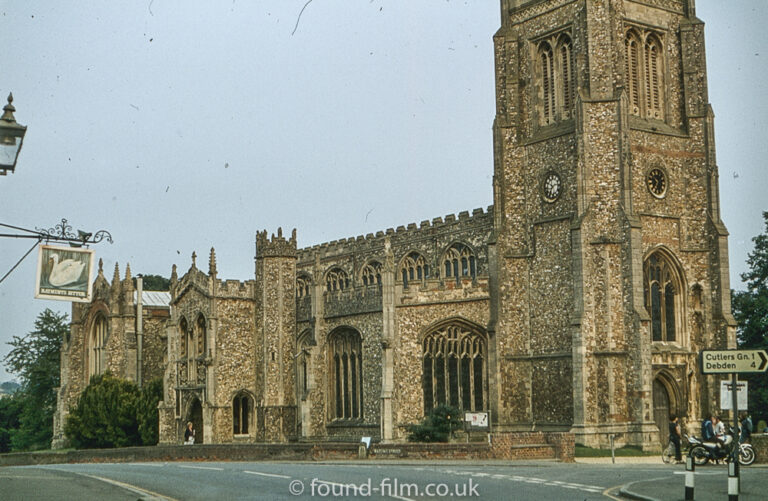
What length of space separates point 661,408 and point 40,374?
4441cm

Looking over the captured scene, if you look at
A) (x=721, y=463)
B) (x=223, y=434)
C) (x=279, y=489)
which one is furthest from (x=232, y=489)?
(x=223, y=434)

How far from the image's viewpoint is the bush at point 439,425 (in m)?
36.8

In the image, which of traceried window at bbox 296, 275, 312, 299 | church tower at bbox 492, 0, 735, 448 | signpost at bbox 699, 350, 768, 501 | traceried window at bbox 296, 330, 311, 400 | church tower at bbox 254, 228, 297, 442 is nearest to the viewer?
signpost at bbox 699, 350, 768, 501

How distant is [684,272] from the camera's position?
3975 centimetres

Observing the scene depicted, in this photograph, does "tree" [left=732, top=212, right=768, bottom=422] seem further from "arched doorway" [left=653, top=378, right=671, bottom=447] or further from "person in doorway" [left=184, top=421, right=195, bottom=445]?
"person in doorway" [left=184, top=421, right=195, bottom=445]

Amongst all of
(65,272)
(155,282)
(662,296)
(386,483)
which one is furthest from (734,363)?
(155,282)

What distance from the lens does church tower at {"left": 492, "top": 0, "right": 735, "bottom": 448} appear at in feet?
123

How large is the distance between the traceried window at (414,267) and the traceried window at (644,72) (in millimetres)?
13216

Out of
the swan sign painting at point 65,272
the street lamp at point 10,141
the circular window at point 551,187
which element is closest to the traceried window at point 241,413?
the circular window at point 551,187

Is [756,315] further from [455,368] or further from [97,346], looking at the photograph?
[97,346]

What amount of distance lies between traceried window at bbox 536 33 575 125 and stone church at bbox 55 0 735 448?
75mm

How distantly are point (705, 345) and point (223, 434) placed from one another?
19952 millimetres

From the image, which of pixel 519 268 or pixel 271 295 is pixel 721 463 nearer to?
pixel 519 268

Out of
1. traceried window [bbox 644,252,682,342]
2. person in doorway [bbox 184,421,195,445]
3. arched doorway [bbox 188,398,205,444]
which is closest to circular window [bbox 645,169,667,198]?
traceried window [bbox 644,252,682,342]
